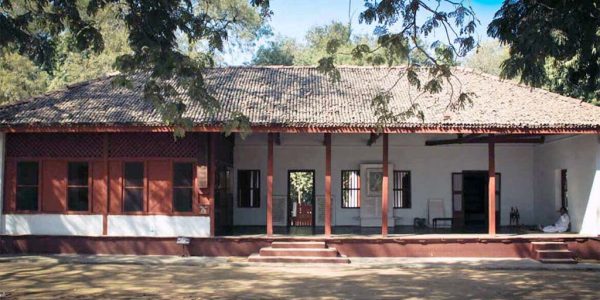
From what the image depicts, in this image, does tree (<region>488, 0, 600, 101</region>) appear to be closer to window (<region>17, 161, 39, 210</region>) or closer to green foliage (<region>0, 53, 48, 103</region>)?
window (<region>17, 161, 39, 210</region>)

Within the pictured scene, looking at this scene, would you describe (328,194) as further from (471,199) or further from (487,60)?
(487,60)

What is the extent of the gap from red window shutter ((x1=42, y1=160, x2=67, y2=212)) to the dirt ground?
5.88 feet

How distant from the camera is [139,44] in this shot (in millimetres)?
8992

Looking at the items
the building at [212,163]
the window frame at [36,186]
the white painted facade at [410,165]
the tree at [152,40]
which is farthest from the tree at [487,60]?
the tree at [152,40]

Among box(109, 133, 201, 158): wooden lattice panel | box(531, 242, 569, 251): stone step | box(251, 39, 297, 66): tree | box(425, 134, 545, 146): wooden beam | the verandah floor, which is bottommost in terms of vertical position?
box(531, 242, 569, 251): stone step

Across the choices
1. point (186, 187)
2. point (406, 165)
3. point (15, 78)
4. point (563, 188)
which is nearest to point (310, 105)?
point (186, 187)

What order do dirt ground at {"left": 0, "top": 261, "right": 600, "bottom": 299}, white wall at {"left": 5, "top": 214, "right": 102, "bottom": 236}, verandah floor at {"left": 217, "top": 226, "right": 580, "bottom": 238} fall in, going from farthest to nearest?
verandah floor at {"left": 217, "top": 226, "right": 580, "bottom": 238} → white wall at {"left": 5, "top": 214, "right": 102, "bottom": 236} → dirt ground at {"left": 0, "top": 261, "right": 600, "bottom": 299}

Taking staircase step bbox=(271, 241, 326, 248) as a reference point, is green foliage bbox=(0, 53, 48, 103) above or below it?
above

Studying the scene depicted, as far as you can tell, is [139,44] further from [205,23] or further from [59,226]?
[59,226]

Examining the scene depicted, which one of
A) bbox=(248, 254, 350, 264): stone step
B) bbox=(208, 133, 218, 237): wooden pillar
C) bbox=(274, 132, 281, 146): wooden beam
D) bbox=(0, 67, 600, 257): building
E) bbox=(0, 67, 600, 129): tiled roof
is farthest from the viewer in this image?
bbox=(274, 132, 281, 146): wooden beam

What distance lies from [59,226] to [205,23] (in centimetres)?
795

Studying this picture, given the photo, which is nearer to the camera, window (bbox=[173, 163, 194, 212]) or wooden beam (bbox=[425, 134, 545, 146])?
window (bbox=[173, 163, 194, 212])

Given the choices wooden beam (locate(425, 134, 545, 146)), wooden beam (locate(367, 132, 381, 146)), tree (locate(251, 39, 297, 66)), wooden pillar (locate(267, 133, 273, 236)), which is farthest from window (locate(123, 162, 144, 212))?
tree (locate(251, 39, 297, 66))

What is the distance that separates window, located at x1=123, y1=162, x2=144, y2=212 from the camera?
50.5ft
